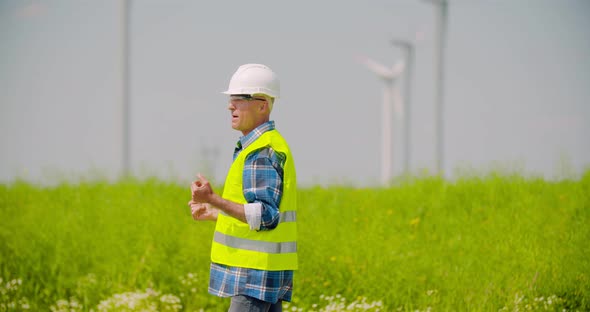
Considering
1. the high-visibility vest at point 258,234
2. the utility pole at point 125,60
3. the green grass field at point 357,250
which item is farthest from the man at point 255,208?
the utility pole at point 125,60

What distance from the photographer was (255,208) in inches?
140

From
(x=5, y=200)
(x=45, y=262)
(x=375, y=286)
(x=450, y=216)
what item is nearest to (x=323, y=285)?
(x=375, y=286)

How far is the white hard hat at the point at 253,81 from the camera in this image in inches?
148

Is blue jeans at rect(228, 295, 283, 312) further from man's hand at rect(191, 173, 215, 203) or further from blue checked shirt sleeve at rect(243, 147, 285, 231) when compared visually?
man's hand at rect(191, 173, 215, 203)

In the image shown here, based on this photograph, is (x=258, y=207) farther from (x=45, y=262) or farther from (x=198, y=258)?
(x=45, y=262)

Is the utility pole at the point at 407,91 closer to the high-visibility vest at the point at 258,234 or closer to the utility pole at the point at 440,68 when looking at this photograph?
the utility pole at the point at 440,68

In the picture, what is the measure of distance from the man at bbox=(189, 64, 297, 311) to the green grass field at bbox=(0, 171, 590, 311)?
7.29 feet

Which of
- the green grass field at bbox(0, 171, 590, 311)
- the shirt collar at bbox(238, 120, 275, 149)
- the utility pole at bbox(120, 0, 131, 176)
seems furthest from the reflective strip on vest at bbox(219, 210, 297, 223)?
the utility pole at bbox(120, 0, 131, 176)

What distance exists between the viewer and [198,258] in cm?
708

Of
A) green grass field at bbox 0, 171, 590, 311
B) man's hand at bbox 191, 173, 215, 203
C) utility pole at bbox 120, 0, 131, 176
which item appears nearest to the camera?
man's hand at bbox 191, 173, 215, 203

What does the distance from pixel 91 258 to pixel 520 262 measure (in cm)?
456

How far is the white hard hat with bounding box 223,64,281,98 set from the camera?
3.76 m

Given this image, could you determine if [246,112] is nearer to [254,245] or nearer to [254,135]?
[254,135]

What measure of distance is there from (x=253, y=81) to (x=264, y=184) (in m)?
0.59
